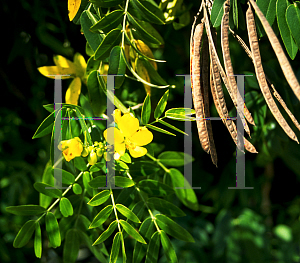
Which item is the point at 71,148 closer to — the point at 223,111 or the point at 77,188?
the point at 77,188

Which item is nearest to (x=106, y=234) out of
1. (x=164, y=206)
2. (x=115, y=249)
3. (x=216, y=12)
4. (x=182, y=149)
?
(x=115, y=249)

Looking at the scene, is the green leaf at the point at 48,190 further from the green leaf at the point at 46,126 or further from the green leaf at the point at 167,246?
the green leaf at the point at 167,246

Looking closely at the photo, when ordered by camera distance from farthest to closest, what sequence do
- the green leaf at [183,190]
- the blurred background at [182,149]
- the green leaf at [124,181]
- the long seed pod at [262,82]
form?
the blurred background at [182,149] → the green leaf at [183,190] → the green leaf at [124,181] → the long seed pod at [262,82]

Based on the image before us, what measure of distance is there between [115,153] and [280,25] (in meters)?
0.39

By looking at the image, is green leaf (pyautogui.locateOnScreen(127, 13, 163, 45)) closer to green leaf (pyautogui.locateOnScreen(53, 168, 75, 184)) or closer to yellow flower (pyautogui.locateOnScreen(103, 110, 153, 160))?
yellow flower (pyautogui.locateOnScreen(103, 110, 153, 160))

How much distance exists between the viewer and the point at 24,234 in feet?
1.82

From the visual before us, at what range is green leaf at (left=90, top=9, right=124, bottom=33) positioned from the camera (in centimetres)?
48

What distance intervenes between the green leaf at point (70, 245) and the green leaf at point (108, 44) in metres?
0.39

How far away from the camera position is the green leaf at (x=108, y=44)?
1.62 feet

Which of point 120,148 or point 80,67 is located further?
point 80,67

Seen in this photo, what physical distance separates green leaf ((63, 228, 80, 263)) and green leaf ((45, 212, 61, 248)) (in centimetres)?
5

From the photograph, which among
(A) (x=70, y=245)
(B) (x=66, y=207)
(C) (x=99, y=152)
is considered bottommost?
(A) (x=70, y=245)

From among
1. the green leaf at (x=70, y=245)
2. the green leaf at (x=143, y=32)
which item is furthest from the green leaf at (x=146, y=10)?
the green leaf at (x=70, y=245)

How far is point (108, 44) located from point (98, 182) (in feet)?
0.88
